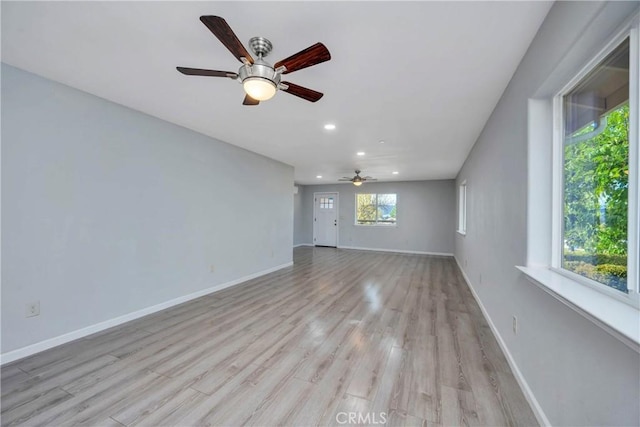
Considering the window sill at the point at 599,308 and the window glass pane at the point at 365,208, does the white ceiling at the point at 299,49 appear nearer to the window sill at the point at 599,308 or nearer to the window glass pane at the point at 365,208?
the window sill at the point at 599,308

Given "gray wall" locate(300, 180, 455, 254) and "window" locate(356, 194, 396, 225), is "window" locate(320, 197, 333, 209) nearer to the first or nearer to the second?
"gray wall" locate(300, 180, 455, 254)

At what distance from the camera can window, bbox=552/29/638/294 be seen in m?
1.04

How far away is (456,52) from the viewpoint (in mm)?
1808

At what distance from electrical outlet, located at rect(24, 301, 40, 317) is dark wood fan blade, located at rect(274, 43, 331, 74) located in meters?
2.88

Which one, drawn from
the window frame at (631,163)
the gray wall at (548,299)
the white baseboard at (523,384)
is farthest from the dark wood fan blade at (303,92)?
the white baseboard at (523,384)

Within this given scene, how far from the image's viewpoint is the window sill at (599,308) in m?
0.82

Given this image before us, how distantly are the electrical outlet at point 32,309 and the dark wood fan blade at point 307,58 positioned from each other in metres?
2.88

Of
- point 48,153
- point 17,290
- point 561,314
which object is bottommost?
point 17,290

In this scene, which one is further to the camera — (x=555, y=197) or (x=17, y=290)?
(x=17, y=290)

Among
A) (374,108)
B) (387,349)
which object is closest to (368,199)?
(374,108)

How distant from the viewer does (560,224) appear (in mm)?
1604

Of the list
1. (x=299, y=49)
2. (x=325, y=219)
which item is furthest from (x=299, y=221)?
(x=299, y=49)

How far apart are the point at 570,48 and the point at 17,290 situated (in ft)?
13.6

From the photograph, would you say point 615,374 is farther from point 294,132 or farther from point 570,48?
point 294,132
